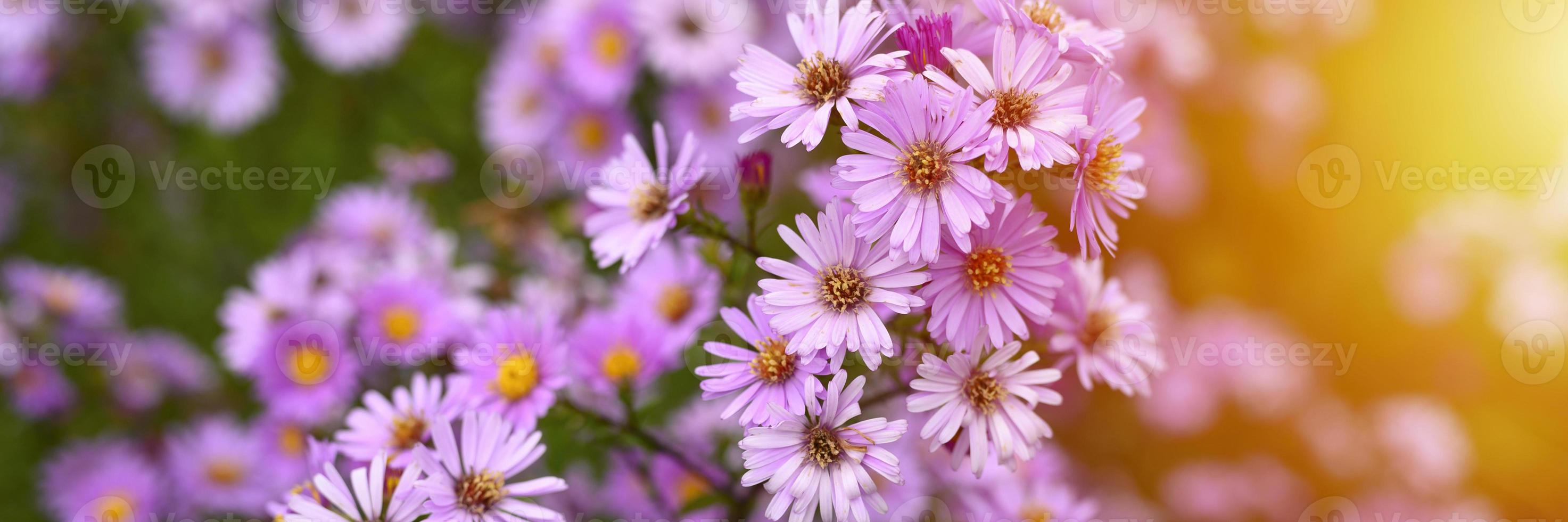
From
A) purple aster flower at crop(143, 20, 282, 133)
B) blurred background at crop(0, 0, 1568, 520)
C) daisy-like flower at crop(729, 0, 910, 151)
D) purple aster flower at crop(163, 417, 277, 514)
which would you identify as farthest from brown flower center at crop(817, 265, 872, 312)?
purple aster flower at crop(143, 20, 282, 133)

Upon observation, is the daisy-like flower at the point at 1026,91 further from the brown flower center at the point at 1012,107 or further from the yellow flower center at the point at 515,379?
the yellow flower center at the point at 515,379

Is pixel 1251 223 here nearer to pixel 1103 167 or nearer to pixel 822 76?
pixel 1103 167

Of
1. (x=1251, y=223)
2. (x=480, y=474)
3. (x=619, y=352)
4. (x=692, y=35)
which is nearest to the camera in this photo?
(x=480, y=474)

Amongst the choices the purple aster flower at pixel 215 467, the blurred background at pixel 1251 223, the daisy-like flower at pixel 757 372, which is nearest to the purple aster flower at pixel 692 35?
the blurred background at pixel 1251 223

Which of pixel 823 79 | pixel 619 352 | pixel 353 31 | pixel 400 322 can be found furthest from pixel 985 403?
pixel 353 31

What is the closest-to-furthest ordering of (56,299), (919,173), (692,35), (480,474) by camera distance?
(919,173), (480,474), (692,35), (56,299)

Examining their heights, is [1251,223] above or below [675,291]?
above
